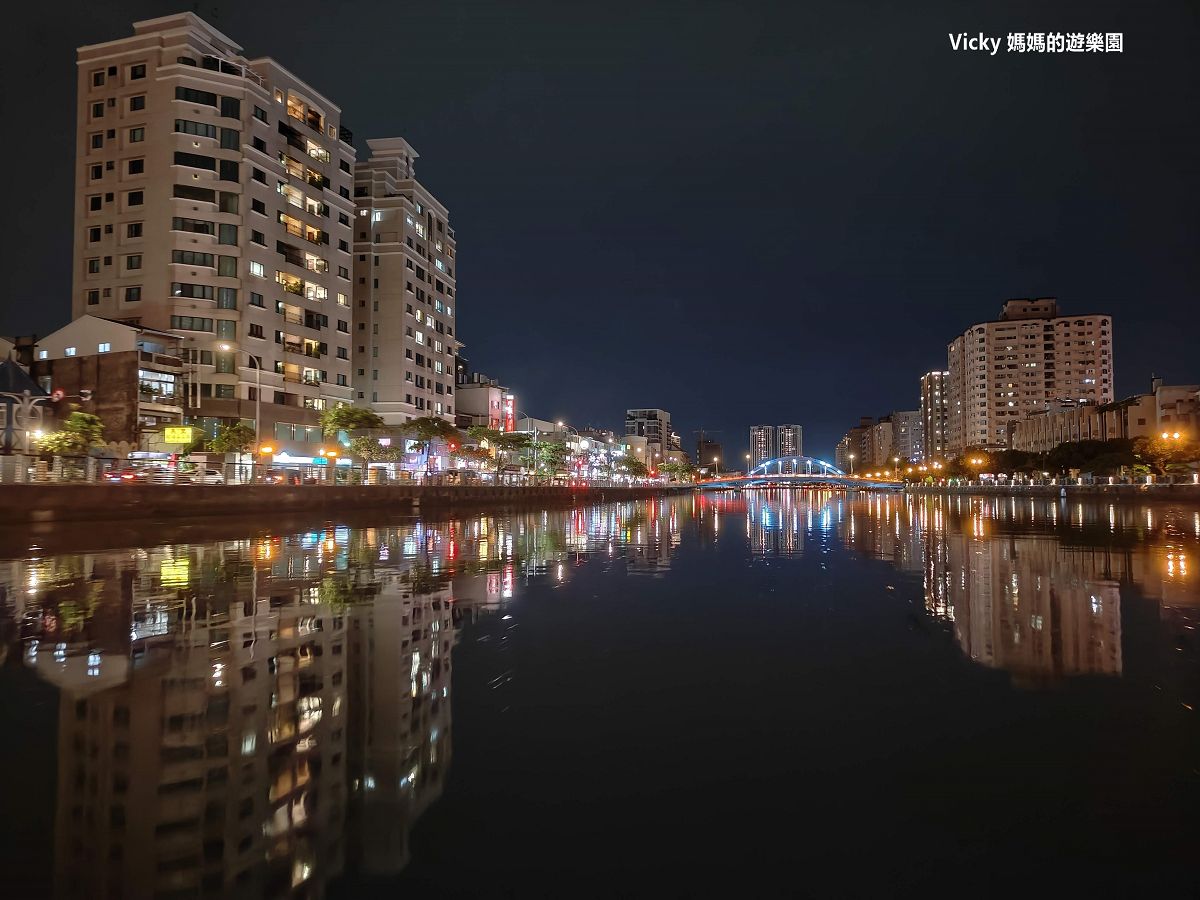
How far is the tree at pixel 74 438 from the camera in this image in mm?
38188

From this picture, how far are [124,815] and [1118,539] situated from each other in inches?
1099

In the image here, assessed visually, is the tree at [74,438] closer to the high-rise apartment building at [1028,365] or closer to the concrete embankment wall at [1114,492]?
the concrete embankment wall at [1114,492]

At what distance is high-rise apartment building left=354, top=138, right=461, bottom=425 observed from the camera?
83250 mm

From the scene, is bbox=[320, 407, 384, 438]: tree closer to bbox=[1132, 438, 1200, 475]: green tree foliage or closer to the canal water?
the canal water

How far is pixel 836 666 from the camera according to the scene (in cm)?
700

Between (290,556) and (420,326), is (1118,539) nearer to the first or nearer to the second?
(290,556)

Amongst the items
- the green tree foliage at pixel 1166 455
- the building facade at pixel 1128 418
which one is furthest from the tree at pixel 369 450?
the building facade at pixel 1128 418

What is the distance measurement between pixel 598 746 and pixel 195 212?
2693 inches

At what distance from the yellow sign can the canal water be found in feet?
156

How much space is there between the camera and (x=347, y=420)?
208ft

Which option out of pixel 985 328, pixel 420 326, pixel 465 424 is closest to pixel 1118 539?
pixel 420 326

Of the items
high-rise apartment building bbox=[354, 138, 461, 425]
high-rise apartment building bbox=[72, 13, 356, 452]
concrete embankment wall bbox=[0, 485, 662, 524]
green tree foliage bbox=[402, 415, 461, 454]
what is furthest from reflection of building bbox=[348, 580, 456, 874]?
high-rise apartment building bbox=[354, 138, 461, 425]

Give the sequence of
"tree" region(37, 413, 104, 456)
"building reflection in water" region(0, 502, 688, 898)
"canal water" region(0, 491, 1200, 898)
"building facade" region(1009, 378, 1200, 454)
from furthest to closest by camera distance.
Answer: "building facade" region(1009, 378, 1200, 454)
"tree" region(37, 413, 104, 456)
"building reflection in water" region(0, 502, 688, 898)
"canal water" region(0, 491, 1200, 898)

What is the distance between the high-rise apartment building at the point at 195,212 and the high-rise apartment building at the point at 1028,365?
160m
